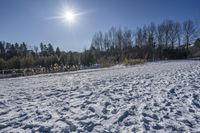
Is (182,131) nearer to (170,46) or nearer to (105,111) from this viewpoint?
(105,111)

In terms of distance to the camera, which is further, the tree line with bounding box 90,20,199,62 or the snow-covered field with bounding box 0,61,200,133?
the tree line with bounding box 90,20,199,62

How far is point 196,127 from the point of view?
3.44m

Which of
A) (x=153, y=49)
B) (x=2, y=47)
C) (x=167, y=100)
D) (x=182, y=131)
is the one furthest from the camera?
(x=2, y=47)

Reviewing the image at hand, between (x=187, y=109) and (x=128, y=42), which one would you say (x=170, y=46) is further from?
(x=187, y=109)

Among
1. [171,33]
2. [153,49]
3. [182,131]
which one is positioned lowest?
[182,131]


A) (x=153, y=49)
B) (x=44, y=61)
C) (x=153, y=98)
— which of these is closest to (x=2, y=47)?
(x=44, y=61)

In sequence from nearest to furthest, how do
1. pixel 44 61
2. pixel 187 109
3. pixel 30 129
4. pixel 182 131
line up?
pixel 182 131, pixel 30 129, pixel 187 109, pixel 44 61

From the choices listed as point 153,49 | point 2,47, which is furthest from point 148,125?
point 2,47

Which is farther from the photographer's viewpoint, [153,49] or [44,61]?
[153,49]

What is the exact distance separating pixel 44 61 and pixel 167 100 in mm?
32757

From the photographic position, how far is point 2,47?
76.9 meters

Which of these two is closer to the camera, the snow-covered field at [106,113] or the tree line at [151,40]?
the snow-covered field at [106,113]

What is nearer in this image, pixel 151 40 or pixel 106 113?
pixel 106 113

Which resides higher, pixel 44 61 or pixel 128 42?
pixel 128 42
